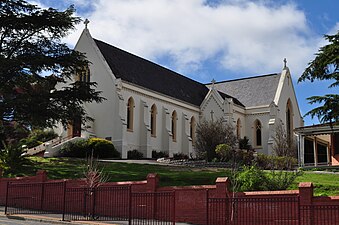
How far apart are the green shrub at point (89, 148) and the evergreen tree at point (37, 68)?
791 cm

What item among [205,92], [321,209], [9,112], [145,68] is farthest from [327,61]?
[205,92]

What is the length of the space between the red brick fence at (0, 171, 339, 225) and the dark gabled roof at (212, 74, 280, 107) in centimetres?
3912

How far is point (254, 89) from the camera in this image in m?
59.8

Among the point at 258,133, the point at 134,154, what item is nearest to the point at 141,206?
the point at 134,154

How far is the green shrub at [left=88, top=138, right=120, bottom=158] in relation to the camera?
129ft

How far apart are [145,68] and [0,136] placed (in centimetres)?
1644

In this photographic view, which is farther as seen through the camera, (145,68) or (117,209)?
(145,68)

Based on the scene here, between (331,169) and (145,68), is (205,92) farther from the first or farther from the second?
(331,169)

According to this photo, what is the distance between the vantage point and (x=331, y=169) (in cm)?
3334

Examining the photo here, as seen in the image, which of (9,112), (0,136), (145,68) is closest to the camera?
(9,112)

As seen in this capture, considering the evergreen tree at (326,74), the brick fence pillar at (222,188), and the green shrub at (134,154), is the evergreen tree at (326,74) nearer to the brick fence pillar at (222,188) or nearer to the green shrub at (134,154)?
the brick fence pillar at (222,188)

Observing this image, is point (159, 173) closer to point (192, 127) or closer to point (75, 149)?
point (75, 149)

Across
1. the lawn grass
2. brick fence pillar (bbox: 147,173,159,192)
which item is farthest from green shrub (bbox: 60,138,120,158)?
brick fence pillar (bbox: 147,173,159,192)

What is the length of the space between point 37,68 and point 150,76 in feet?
69.8
